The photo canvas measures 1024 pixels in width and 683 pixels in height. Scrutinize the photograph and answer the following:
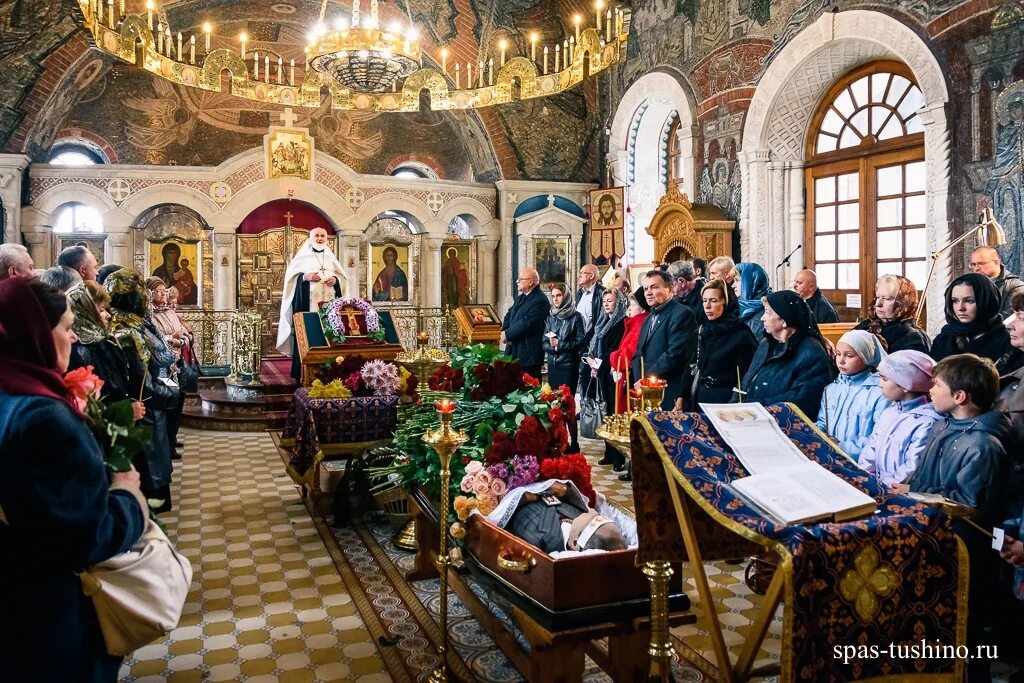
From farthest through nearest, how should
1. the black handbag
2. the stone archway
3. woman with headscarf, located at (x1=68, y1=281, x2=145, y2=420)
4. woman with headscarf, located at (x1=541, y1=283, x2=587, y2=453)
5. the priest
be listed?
the priest, the stone archway, woman with headscarf, located at (x1=541, y1=283, x2=587, y2=453), the black handbag, woman with headscarf, located at (x1=68, y1=281, x2=145, y2=420)

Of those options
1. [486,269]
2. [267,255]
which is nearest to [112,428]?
[486,269]

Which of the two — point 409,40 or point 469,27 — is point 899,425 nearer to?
point 409,40

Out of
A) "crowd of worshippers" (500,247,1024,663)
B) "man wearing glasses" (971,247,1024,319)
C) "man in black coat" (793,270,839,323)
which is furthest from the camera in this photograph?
"man in black coat" (793,270,839,323)

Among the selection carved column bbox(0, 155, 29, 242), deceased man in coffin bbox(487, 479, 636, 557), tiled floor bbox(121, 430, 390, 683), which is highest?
carved column bbox(0, 155, 29, 242)

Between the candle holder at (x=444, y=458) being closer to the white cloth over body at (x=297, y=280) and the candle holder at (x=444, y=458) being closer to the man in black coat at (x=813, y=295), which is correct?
the man in black coat at (x=813, y=295)

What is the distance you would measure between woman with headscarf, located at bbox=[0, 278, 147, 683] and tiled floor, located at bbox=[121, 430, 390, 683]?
1477 mm

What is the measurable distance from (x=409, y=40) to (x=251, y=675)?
21.6 ft

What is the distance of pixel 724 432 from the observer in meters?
2.54

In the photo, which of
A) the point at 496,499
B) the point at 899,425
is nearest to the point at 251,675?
the point at 496,499

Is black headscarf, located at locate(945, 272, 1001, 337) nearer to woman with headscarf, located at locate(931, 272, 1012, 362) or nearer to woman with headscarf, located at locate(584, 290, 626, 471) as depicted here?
woman with headscarf, located at locate(931, 272, 1012, 362)

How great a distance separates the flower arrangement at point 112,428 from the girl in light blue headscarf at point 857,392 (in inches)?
126

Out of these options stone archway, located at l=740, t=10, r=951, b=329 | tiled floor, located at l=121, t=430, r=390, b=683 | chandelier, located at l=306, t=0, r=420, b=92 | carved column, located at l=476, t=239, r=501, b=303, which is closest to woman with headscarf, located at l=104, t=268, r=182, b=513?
tiled floor, located at l=121, t=430, r=390, b=683

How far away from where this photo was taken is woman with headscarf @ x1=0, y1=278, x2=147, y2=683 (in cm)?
191

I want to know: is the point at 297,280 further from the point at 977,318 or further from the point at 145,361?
the point at 977,318
